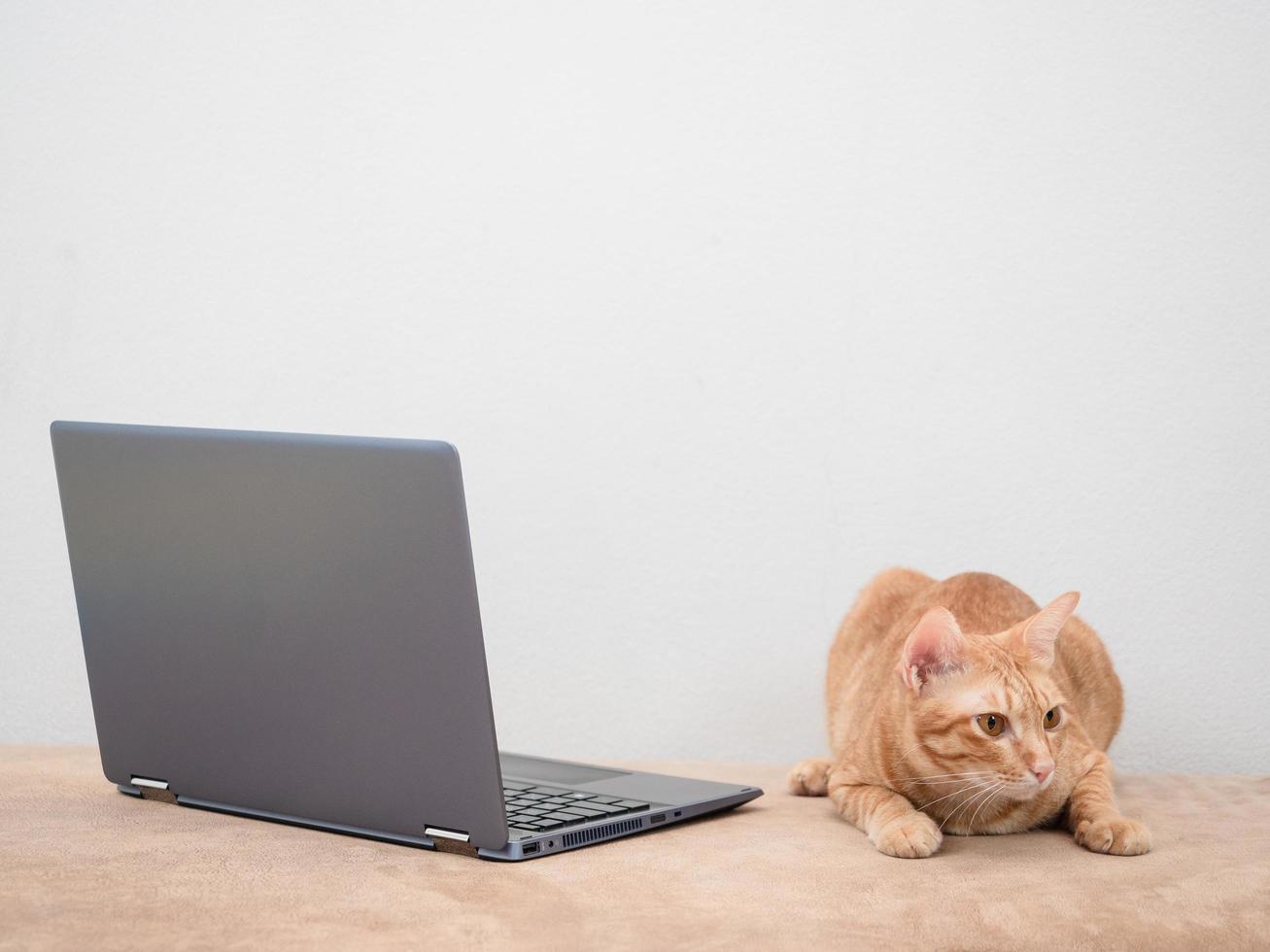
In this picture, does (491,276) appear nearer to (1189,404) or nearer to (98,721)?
(98,721)

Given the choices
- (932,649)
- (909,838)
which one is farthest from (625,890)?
(932,649)

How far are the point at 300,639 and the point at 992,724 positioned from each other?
0.63m

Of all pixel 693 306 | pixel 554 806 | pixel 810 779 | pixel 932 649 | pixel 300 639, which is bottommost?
pixel 810 779

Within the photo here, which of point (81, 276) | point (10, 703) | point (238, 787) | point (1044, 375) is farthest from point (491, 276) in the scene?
point (10, 703)

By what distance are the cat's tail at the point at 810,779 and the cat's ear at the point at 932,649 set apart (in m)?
0.30

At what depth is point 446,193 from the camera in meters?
1.88

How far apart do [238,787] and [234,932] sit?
Result: 1.13 feet

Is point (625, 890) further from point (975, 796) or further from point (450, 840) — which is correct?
point (975, 796)

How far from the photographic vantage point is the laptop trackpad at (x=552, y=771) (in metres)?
1.40

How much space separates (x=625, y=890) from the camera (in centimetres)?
98

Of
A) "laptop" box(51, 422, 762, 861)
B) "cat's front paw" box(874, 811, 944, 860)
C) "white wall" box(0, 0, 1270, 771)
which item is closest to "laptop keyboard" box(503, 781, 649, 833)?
"laptop" box(51, 422, 762, 861)

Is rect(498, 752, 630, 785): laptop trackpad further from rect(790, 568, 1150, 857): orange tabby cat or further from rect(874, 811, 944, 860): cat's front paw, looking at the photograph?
rect(874, 811, 944, 860): cat's front paw

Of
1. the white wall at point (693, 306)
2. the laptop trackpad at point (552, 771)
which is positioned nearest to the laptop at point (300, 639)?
the laptop trackpad at point (552, 771)

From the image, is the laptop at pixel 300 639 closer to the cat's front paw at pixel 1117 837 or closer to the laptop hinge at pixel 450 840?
the laptop hinge at pixel 450 840
